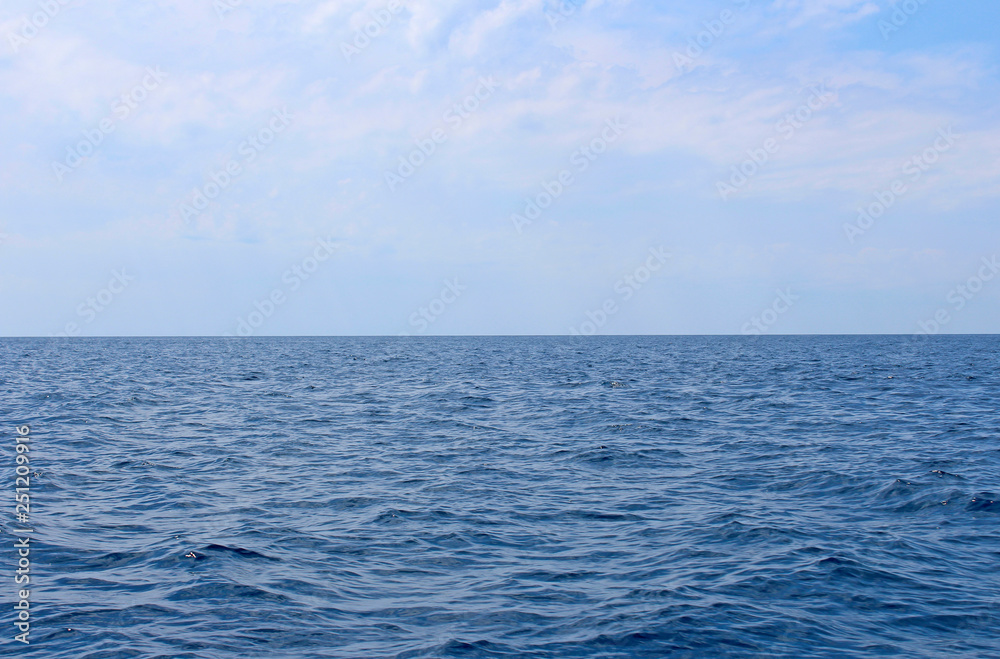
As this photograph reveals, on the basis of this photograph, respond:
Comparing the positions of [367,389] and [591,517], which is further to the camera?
[367,389]

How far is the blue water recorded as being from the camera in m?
10.0

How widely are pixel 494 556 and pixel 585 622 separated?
11.0 ft

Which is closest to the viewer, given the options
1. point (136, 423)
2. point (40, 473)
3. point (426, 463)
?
point (40, 473)

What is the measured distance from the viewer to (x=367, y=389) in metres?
48.0

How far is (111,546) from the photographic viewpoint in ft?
45.0

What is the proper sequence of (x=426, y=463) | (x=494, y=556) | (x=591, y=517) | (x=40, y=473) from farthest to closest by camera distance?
1. (x=426, y=463)
2. (x=40, y=473)
3. (x=591, y=517)
4. (x=494, y=556)

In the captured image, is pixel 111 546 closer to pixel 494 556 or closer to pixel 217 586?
pixel 217 586

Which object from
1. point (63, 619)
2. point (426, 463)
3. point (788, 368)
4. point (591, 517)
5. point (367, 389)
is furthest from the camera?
point (788, 368)

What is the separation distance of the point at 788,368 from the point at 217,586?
62636 mm

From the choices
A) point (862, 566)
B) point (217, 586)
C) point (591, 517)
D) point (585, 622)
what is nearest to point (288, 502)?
point (217, 586)

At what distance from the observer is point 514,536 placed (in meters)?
14.7

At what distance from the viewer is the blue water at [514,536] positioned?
1004 cm

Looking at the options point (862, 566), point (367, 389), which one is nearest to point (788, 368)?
point (367, 389)

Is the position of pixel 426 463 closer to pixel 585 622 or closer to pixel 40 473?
pixel 40 473
